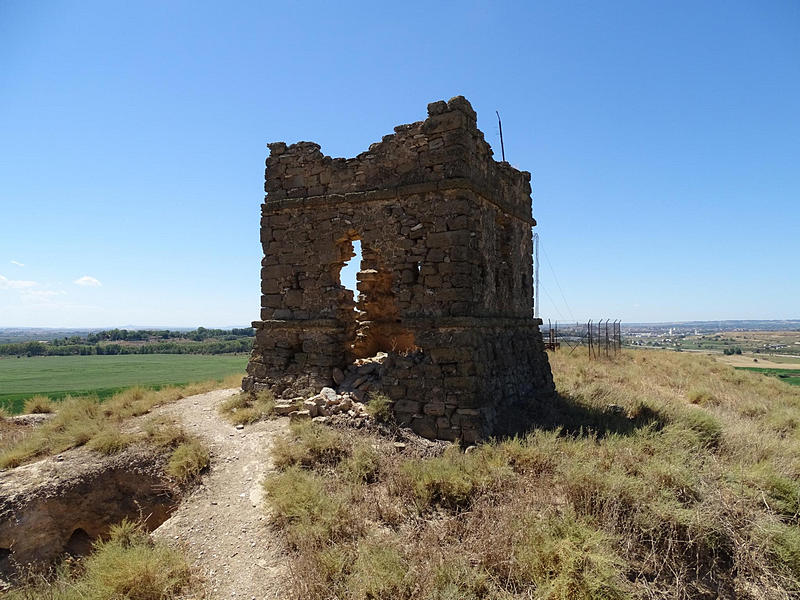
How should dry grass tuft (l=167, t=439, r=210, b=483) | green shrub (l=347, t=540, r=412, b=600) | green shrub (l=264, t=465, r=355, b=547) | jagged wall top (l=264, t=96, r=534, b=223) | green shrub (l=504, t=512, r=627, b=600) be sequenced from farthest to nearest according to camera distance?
jagged wall top (l=264, t=96, r=534, b=223) < dry grass tuft (l=167, t=439, r=210, b=483) < green shrub (l=264, t=465, r=355, b=547) < green shrub (l=347, t=540, r=412, b=600) < green shrub (l=504, t=512, r=627, b=600)

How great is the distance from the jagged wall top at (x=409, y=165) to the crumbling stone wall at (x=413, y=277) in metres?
0.02

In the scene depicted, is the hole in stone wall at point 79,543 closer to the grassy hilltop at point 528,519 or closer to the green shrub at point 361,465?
the grassy hilltop at point 528,519

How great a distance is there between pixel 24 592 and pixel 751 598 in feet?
25.0

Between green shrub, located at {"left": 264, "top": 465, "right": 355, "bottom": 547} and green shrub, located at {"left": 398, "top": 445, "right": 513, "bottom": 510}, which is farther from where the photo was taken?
green shrub, located at {"left": 398, "top": 445, "right": 513, "bottom": 510}

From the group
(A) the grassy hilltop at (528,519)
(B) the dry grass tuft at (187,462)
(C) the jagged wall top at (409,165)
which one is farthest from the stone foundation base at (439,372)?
(C) the jagged wall top at (409,165)

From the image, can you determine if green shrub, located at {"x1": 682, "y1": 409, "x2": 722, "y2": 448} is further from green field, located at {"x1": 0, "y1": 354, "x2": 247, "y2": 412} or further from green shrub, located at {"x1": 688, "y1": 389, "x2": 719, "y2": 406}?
green field, located at {"x1": 0, "y1": 354, "x2": 247, "y2": 412}

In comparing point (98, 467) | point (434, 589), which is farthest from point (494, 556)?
point (98, 467)

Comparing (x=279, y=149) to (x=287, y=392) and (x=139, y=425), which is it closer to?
(x=287, y=392)

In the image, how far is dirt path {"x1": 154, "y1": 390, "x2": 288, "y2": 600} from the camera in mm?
4840

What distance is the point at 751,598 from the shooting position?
443cm

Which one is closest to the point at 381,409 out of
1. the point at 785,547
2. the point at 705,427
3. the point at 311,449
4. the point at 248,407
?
the point at 311,449

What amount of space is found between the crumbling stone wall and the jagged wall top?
2 cm

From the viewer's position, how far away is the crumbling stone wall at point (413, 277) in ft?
26.0

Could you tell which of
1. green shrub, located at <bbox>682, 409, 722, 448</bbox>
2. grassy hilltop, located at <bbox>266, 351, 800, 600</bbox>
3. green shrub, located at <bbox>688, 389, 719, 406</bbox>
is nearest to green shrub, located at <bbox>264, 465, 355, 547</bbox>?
grassy hilltop, located at <bbox>266, 351, 800, 600</bbox>
